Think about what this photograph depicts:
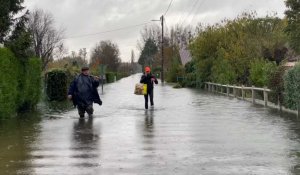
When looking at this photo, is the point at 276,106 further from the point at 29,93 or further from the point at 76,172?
the point at 76,172

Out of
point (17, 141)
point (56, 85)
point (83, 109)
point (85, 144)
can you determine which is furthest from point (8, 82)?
point (56, 85)

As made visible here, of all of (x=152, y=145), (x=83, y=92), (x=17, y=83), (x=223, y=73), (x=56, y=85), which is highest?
(x=223, y=73)

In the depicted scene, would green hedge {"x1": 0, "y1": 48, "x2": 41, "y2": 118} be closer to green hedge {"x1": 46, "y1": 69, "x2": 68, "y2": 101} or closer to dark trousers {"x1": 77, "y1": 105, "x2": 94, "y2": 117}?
dark trousers {"x1": 77, "y1": 105, "x2": 94, "y2": 117}

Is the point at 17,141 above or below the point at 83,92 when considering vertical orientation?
below

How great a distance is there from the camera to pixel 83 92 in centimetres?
1580

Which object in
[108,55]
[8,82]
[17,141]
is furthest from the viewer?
[108,55]

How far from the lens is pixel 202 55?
137 ft

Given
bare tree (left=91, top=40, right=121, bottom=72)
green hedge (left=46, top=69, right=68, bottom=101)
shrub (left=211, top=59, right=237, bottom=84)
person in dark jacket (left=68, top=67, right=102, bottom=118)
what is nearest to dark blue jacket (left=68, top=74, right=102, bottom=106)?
person in dark jacket (left=68, top=67, right=102, bottom=118)

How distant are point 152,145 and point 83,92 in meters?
6.33

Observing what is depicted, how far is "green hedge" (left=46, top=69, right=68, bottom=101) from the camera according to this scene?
995 inches

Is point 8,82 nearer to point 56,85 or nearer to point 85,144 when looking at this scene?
point 85,144

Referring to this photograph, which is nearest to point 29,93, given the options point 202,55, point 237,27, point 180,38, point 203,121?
point 203,121

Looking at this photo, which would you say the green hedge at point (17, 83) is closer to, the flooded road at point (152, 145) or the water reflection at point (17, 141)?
the water reflection at point (17, 141)

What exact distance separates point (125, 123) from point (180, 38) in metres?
96.1
